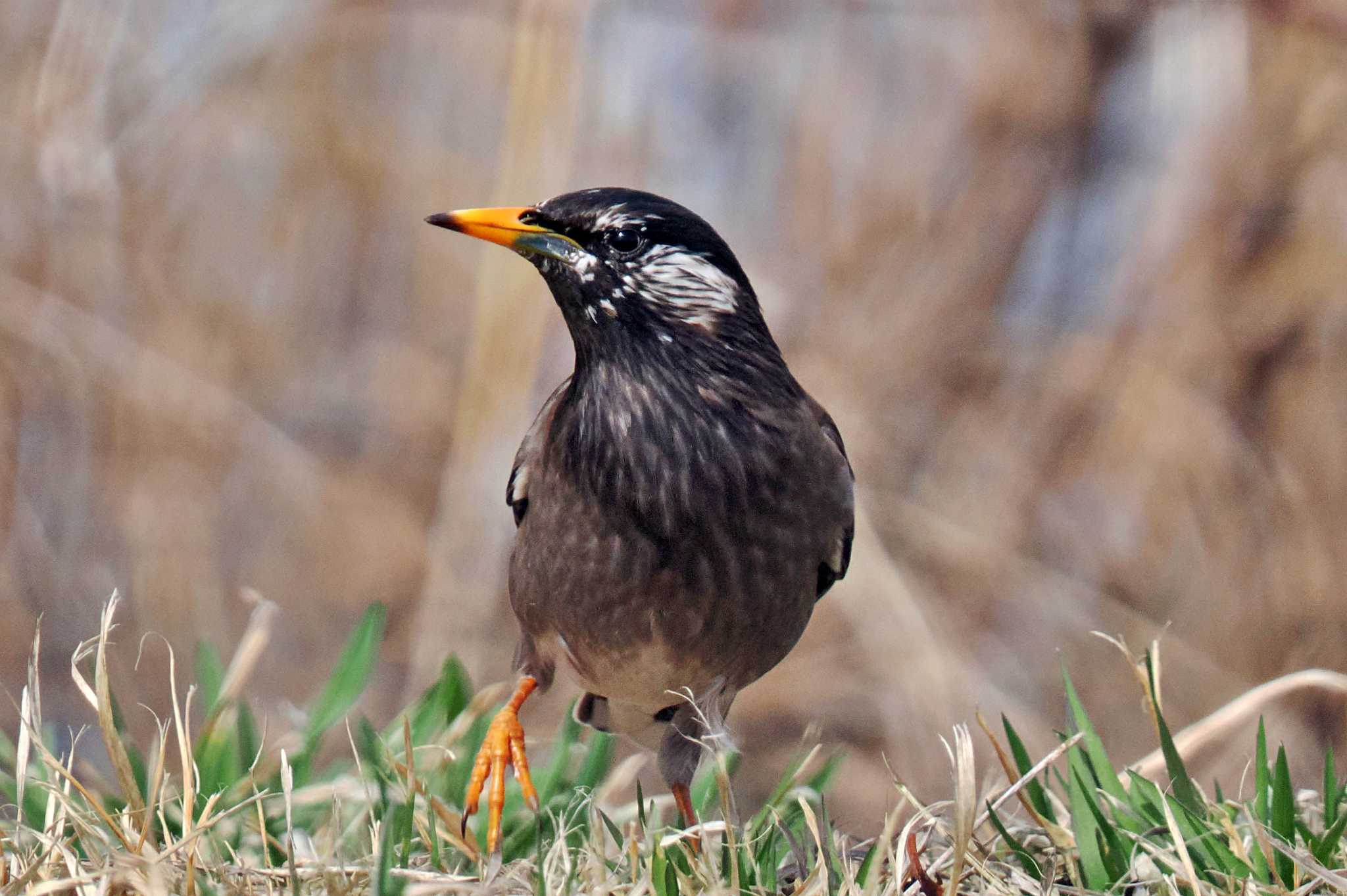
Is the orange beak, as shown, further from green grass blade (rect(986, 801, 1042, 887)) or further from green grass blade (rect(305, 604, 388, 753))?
green grass blade (rect(986, 801, 1042, 887))

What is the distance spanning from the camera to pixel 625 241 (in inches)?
114

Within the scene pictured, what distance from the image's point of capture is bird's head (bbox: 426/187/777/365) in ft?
9.45

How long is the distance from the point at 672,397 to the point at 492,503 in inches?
102

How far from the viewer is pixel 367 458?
5.86 metres

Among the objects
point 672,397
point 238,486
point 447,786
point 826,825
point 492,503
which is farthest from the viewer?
point 238,486

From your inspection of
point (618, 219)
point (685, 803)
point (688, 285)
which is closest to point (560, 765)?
point (685, 803)

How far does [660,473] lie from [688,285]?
46 cm

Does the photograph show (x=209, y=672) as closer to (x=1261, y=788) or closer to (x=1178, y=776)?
(x=1178, y=776)

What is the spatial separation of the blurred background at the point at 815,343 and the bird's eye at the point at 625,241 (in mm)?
2149

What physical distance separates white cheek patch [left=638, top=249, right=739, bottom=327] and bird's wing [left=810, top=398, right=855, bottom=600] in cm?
41

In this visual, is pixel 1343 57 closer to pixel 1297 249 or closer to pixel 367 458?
pixel 1297 249

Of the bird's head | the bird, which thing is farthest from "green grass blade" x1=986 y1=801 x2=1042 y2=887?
the bird's head

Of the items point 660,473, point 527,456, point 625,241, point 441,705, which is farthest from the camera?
point 441,705

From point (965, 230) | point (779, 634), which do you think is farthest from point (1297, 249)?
point (779, 634)
